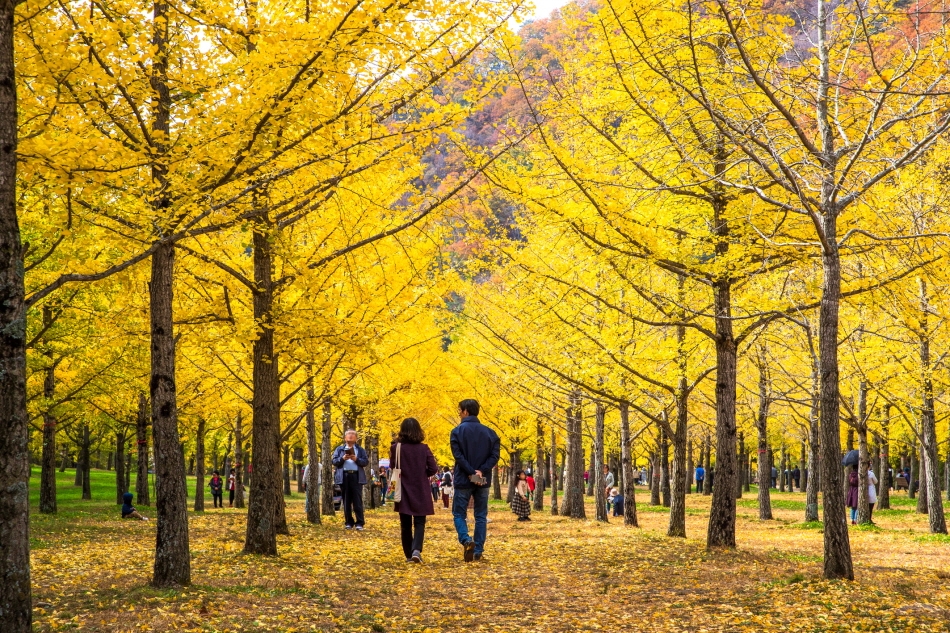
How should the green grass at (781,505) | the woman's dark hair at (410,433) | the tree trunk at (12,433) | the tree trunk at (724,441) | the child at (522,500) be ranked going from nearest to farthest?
the tree trunk at (12,433) < the woman's dark hair at (410,433) < the tree trunk at (724,441) < the child at (522,500) < the green grass at (781,505)

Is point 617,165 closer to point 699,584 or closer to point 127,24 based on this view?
point 699,584

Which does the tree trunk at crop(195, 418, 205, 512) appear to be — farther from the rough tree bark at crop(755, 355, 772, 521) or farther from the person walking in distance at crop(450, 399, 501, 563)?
the person walking in distance at crop(450, 399, 501, 563)

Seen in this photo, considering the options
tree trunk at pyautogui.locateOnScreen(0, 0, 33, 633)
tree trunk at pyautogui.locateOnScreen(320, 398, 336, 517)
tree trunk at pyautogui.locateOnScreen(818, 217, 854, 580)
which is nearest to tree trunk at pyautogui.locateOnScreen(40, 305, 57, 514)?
tree trunk at pyautogui.locateOnScreen(320, 398, 336, 517)

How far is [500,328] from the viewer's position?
58.0ft

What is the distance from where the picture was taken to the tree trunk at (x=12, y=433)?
159 inches

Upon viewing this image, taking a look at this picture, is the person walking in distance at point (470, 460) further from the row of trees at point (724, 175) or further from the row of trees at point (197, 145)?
the row of trees at point (724, 175)

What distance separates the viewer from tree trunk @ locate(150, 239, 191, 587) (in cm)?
630

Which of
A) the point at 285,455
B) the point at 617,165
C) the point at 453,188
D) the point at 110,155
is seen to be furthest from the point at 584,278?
the point at 285,455

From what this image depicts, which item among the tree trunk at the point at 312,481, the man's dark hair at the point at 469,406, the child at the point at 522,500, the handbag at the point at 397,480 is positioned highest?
the man's dark hair at the point at 469,406

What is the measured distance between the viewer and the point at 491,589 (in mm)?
7172

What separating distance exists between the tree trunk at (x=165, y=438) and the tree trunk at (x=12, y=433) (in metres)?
2.07

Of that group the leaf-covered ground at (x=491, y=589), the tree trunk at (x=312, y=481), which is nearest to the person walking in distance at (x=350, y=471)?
the leaf-covered ground at (x=491, y=589)

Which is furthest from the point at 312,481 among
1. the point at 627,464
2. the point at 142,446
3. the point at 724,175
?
the point at 724,175

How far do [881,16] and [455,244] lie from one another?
4911 mm
